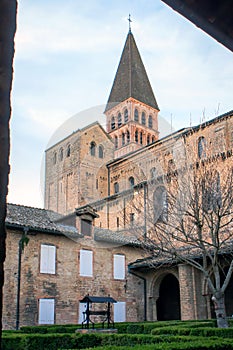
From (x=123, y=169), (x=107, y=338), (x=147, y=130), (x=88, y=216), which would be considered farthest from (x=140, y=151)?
(x=107, y=338)

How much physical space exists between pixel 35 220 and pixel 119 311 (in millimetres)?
6849

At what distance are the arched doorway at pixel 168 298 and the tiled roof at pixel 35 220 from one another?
786cm

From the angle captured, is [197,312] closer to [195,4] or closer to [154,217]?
[154,217]

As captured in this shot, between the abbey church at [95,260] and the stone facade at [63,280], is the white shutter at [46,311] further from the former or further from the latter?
the stone facade at [63,280]

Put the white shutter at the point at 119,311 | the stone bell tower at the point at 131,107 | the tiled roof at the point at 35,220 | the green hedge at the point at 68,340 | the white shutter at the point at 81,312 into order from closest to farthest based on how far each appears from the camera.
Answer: the green hedge at the point at 68,340 < the tiled roof at the point at 35,220 < the white shutter at the point at 81,312 < the white shutter at the point at 119,311 < the stone bell tower at the point at 131,107

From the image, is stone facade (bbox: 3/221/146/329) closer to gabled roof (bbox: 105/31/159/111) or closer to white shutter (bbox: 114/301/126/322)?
white shutter (bbox: 114/301/126/322)

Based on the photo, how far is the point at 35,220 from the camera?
875 inches

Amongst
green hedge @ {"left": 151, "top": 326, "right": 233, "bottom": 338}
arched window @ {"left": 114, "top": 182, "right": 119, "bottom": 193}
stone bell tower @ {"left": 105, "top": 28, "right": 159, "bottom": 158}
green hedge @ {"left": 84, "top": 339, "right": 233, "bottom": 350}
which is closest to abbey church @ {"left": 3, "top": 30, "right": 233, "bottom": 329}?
green hedge @ {"left": 151, "top": 326, "right": 233, "bottom": 338}

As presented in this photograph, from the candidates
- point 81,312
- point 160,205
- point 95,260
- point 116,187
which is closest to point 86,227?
point 95,260

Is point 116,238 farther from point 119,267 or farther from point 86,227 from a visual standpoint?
point 86,227

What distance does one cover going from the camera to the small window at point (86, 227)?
23627 millimetres

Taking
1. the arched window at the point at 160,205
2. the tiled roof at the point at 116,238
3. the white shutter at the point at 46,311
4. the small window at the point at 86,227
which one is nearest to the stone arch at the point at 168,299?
the tiled roof at the point at 116,238

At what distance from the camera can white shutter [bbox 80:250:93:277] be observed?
74.3ft

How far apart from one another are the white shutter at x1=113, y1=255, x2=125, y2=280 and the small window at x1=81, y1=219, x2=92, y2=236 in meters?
2.14
